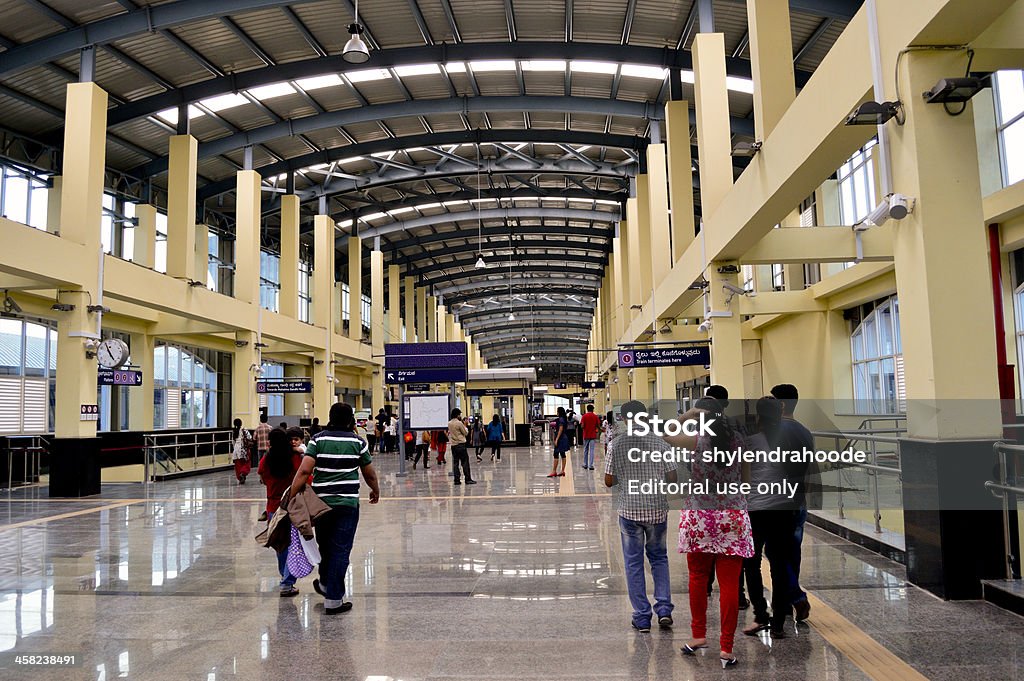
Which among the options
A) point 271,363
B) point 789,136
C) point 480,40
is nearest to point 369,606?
point 789,136

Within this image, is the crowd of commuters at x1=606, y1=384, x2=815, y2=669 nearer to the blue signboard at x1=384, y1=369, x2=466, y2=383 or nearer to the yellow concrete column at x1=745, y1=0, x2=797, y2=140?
the yellow concrete column at x1=745, y1=0, x2=797, y2=140

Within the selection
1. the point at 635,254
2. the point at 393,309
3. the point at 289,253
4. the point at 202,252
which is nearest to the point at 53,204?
the point at 202,252

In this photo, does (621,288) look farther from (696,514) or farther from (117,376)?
(696,514)

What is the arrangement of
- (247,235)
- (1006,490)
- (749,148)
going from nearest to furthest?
(1006,490), (749,148), (247,235)

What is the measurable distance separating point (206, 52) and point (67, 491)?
10.0 meters

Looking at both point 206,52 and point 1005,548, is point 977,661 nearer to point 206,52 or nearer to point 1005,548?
point 1005,548

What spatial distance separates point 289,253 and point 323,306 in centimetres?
354

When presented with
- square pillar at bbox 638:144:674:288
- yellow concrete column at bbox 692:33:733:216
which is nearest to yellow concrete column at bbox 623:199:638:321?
square pillar at bbox 638:144:674:288

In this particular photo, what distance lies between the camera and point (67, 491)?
45.3ft

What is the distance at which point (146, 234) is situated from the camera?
2205 cm

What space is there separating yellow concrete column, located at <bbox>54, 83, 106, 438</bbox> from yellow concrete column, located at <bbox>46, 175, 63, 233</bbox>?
5.32 m

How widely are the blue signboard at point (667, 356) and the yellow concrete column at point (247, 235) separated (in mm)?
11476

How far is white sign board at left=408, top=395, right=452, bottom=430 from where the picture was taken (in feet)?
57.1

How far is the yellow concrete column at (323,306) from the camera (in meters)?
27.1
